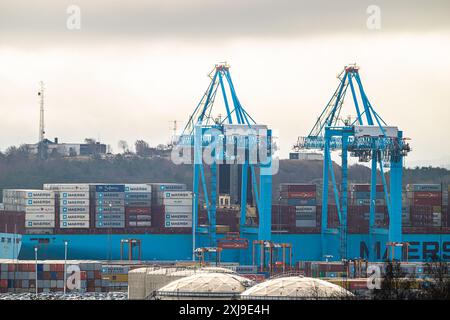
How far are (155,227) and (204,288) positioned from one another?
49579 millimetres

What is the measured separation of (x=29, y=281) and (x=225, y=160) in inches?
976

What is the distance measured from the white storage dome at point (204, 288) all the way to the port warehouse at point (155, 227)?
44.0 metres

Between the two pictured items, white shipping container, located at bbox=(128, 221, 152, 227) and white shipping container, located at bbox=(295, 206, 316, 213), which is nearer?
white shipping container, located at bbox=(128, 221, 152, 227)

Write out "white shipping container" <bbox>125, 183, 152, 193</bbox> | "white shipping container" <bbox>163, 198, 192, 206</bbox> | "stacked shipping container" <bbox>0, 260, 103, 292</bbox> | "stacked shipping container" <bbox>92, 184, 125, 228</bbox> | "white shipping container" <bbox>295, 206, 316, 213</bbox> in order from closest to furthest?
"stacked shipping container" <bbox>0, 260, 103, 292</bbox>, "stacked shipping container" <bbox>92, 184, 125, 228</bbox>, "white shipping container" <bbox>125, 183, 152, 193</bbox>, "white shipping container" <bbox>163, 198, 192, 206</bbox>, "white shipping container" <bbox>295, 206, 316, 213</bbox>

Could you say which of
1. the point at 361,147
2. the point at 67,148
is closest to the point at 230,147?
the point at 361,147

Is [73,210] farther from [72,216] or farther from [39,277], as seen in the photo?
[39,277]

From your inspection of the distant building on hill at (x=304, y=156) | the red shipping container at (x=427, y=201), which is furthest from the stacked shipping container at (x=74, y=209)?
the distant building on hill at (x=304, y=156)

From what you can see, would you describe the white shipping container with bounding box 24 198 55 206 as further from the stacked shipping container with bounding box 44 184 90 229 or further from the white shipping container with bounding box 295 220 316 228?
the white shipping container with bounding box 295 220 316 228

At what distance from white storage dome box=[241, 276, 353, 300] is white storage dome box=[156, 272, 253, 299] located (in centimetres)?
115

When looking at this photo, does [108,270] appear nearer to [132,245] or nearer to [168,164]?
[132,245]

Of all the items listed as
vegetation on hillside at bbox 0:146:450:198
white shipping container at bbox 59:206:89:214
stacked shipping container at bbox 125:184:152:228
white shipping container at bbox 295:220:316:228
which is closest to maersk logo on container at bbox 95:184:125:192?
stacked shipping container at bbox 125:184:152:228

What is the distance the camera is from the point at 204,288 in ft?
159

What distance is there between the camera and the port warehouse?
315 ft

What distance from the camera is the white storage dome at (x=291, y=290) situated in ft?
151
